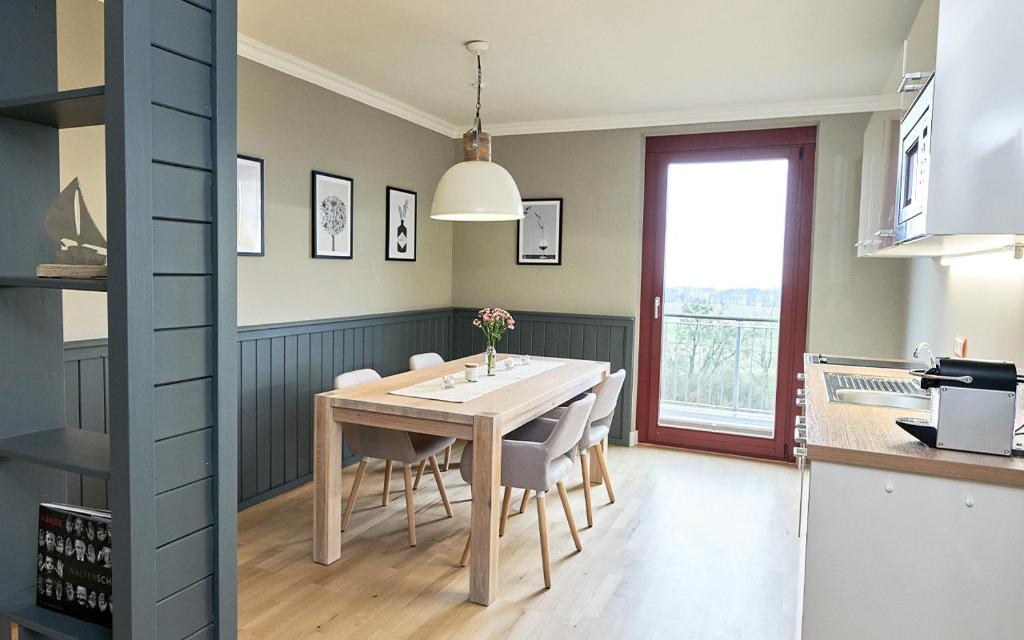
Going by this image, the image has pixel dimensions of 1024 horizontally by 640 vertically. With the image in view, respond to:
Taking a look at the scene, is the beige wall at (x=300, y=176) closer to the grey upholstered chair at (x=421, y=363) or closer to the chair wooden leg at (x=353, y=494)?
the grey upholstered chair at (x=421, y=363)

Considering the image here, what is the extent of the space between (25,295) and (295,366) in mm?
2481

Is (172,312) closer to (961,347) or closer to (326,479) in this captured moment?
(326,479)

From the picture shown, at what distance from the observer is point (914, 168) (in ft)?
6.56

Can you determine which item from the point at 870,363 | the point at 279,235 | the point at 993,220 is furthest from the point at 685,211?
the point at 993,220

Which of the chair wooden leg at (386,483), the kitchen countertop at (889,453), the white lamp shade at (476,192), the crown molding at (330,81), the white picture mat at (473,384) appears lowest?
the chair wooden leg at (386,483)

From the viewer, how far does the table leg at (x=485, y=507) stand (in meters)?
2.70

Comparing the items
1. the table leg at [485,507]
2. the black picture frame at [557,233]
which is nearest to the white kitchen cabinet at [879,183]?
the table leg at [485,507]

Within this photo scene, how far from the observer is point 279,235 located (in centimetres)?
385

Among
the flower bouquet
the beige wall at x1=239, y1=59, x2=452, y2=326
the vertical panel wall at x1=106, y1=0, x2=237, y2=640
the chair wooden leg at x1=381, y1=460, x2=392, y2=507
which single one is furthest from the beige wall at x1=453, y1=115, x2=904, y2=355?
the vertical panel wall at x1=106, y1=0, x2=237, y2=640

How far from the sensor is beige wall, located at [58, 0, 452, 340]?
2.88 metres

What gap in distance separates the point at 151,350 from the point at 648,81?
3610 millimetres

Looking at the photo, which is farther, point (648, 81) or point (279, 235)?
point (648, 81)

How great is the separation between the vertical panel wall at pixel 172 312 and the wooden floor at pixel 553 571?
127cm

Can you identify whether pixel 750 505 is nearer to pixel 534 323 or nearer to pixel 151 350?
pixel 534 323
